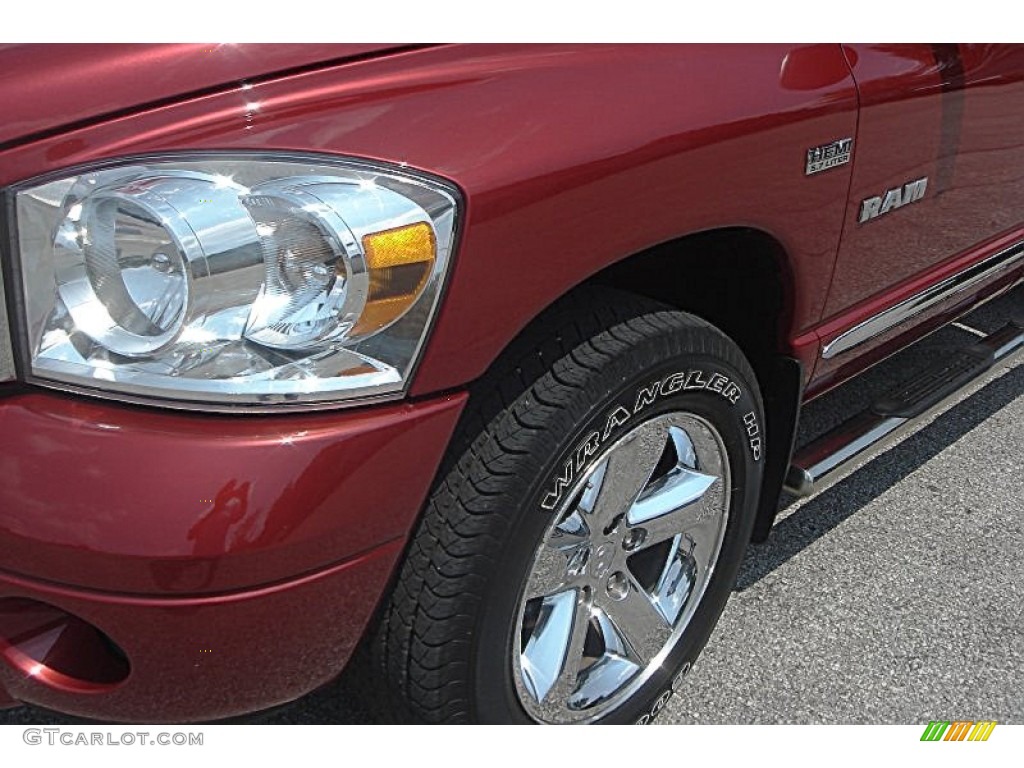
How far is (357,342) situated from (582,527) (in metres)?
0.63

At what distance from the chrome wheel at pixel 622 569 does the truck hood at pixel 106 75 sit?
2.61 ft

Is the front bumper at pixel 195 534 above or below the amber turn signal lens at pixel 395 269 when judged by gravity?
below

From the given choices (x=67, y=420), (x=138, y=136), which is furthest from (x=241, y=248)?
(x=67, y=420)

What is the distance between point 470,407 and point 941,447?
215 centimetres

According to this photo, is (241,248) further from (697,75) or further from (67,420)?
(697,75)

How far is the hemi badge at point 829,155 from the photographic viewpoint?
5.98 feet

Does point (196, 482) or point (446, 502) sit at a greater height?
point (196, 482)

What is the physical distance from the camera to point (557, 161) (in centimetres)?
143
